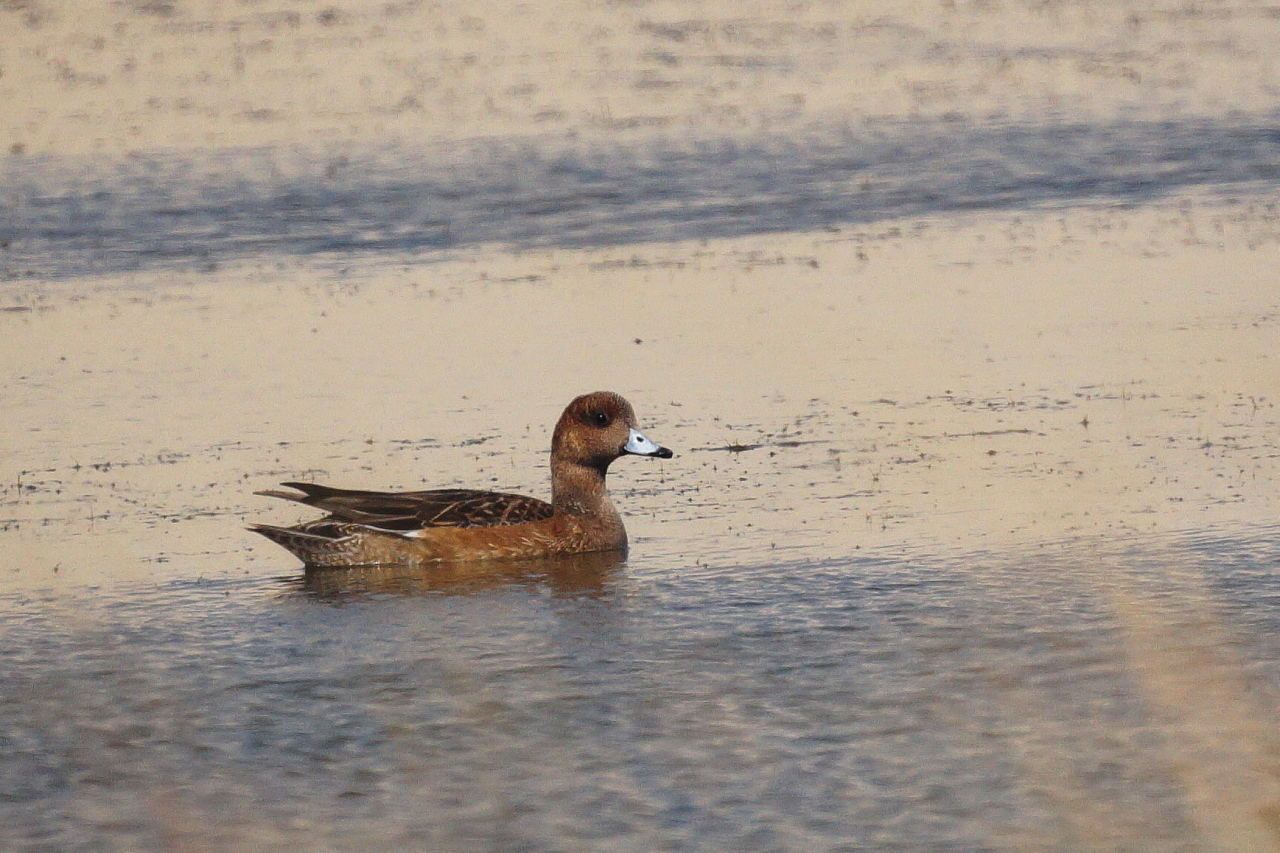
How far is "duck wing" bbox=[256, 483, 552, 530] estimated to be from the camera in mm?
9172

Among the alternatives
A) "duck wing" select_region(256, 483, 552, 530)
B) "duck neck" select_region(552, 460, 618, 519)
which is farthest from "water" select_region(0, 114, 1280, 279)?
"duck wing" select_region(256, 483, 552, 530)

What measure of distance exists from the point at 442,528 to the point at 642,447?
1.05 meters

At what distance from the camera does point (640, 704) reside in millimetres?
6543

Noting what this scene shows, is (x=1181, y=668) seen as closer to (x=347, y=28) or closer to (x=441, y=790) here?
(x=441, y=790)

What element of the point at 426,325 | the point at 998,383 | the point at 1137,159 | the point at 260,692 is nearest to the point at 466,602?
the point at 260,692

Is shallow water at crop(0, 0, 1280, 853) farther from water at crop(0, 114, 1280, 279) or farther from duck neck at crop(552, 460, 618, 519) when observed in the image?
duck neck at crop(552, 460, 618, 519)

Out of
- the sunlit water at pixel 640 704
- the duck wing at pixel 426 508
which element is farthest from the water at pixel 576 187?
the sunlit water at pixel 640 704

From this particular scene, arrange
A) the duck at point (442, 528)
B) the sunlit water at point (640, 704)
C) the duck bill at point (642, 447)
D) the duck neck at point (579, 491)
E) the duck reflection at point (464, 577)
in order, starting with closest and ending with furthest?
the sunlit water at point (640, 704) < the duck reflection at point (464, 577) < the duck at point (442, 528) < the duck neck at point (579, 491) < the duck bill at point (642, 447)

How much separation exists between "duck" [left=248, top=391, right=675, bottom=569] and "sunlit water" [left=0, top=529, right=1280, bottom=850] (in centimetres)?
34

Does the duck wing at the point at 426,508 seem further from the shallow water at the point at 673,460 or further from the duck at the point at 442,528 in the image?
the shallow water at the point at 673,460

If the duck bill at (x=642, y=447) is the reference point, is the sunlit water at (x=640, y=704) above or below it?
below

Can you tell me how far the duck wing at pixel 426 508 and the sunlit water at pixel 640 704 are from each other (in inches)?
16.9

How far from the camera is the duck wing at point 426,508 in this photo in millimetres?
9172

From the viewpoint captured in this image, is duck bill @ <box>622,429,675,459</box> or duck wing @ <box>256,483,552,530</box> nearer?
duck wing @ <box>256,483,552,530</box>
